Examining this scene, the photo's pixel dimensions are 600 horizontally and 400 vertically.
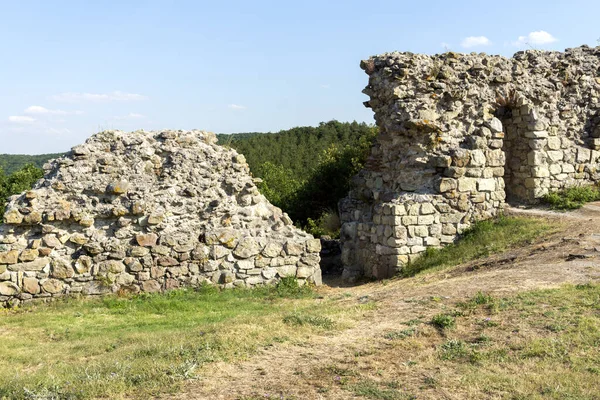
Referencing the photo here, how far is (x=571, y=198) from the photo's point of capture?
1220cm

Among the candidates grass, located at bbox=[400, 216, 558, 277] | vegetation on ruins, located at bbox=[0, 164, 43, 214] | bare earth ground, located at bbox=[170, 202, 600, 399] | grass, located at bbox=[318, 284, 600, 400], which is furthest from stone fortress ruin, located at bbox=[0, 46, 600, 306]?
vegetation on ruins, located at bbox=[0, 164, 43, 214]

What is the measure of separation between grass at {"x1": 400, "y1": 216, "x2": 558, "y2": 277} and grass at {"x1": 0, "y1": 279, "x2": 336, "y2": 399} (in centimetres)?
Answer: 247

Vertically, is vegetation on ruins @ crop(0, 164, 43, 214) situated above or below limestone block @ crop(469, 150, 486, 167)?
below


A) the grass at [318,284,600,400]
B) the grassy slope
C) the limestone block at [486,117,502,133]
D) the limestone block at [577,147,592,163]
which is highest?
the limestone block at [486,117,502,133]

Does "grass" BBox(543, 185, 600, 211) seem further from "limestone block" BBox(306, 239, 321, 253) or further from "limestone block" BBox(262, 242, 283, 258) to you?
"limestone block" BBox(262, 242, 283, 258)

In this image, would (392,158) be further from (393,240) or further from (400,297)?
(400,297)

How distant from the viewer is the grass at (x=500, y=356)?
4504 mm

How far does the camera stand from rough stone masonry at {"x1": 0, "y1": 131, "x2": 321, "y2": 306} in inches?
351

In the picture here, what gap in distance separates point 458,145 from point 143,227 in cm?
658

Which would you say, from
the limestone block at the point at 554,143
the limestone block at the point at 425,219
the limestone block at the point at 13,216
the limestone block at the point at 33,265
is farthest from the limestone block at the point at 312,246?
the limestone block at the point at 554,143

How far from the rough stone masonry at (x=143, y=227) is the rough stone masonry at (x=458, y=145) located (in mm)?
2123

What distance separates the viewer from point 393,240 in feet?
35.7

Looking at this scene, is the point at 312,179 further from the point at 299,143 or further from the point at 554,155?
the point at 299,143

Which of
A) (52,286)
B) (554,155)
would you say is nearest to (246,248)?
(52,286)
